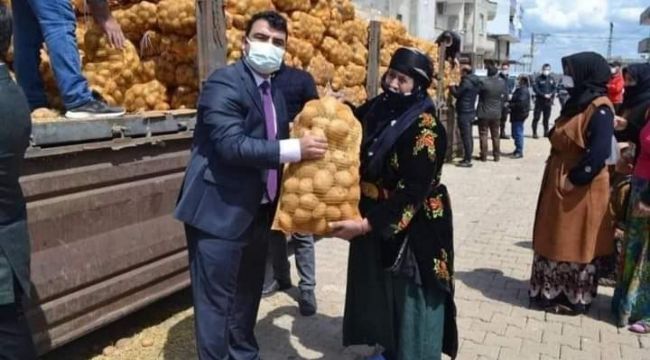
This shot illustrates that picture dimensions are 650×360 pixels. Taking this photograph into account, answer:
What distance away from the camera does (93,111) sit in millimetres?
3205

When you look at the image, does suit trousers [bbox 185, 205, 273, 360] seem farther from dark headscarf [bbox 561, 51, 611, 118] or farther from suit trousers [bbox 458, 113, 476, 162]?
suit trousers [bbox 458, 113, 476, 162]

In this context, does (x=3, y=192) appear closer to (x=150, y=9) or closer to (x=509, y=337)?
(x=150, y=9)

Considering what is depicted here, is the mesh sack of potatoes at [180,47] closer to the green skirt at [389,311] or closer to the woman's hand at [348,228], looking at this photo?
the green skirt at [389,311]

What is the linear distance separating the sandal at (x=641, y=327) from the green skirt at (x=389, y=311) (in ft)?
6.35

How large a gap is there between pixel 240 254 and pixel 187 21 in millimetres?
2199

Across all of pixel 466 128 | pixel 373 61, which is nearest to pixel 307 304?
pixel 373 61

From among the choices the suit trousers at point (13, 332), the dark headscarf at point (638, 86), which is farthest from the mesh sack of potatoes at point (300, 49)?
the suit trousers at point (13, 332)

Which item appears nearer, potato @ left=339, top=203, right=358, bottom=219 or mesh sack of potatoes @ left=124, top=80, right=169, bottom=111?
potato @ left=339, top=203, right=358, bottom=219

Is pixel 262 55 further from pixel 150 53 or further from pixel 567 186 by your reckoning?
pixel 567 186

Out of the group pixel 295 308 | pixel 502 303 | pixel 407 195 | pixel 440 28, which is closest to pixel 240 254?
pixel 407 195

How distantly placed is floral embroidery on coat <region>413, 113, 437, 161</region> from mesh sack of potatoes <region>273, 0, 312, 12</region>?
9.80 ft

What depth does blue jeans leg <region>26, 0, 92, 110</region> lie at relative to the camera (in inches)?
128

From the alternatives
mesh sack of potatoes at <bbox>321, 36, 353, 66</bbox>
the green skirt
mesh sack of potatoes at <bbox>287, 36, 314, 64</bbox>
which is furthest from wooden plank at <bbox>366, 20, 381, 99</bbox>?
the green skirt

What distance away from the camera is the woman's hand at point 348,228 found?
2.65m
